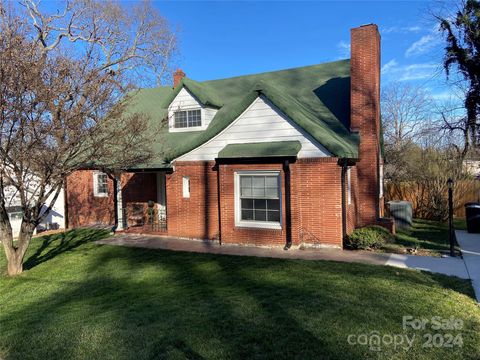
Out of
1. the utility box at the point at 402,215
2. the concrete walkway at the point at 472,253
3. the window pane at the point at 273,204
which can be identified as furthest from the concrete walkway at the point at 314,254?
the utility box at the point at 402,215

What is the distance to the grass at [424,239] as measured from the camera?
10.5m

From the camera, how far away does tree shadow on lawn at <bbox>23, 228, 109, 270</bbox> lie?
11.3m

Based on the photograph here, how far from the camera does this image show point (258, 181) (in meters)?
11.5

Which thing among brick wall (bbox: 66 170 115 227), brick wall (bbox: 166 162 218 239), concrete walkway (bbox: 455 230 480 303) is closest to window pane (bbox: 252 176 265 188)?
brick wall (bbox: 166 162 218 239)

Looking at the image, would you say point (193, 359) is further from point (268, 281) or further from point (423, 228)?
point (423, 228)

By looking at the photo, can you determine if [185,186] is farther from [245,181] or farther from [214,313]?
[214,313]

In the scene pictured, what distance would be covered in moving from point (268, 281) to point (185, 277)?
1.98 m

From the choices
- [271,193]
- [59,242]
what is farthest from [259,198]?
[59,242]

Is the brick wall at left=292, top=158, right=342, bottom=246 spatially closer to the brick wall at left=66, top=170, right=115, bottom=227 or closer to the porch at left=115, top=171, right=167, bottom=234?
the porch at left=115, top=171, right=167, bottom=234

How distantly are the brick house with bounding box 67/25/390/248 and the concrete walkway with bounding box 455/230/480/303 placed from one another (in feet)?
7.94

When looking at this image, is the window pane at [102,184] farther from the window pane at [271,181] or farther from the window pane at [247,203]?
the window pane at [271,181]

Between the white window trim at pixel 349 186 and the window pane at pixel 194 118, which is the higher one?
the window pane at pixel 194 118

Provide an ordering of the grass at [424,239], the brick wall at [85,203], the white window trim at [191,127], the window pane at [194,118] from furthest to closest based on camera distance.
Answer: the brick wall at [85,203] → the window pane at [194,118] → the white window trim at [191,127] → the grass at [424,239]

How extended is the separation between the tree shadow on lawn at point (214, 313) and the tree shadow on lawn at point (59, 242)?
107 inches
